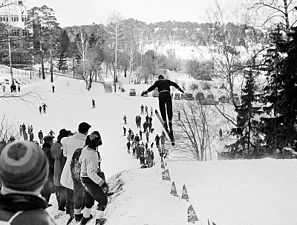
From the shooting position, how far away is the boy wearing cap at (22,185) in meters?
1.85

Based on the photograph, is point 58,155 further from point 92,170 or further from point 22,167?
point 22,167

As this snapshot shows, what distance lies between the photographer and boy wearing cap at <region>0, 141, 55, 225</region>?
185 centimetres

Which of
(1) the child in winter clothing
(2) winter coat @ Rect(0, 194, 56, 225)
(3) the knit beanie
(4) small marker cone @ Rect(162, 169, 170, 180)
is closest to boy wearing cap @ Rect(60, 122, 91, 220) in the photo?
(1) the child in winter clothing

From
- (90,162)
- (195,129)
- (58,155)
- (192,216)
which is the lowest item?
(195,129)

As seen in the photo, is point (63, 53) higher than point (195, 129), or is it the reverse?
point (63, 53)

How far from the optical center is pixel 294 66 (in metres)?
11.3

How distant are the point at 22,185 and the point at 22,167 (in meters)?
0.09

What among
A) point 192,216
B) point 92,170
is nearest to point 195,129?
point 192,216

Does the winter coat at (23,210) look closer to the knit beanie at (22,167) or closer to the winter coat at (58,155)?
the knit beanie at (22,167)

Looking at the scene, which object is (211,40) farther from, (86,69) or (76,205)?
(86,69)

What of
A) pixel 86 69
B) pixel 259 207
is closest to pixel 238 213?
pixel 259 207

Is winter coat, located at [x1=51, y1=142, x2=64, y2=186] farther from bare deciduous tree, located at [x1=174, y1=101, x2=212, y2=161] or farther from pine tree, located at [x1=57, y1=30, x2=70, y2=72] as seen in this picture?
pine tree, located at [x1=57, y1=30, x2=70, y2=72]

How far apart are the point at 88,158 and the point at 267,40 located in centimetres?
893

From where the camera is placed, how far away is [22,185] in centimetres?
191
